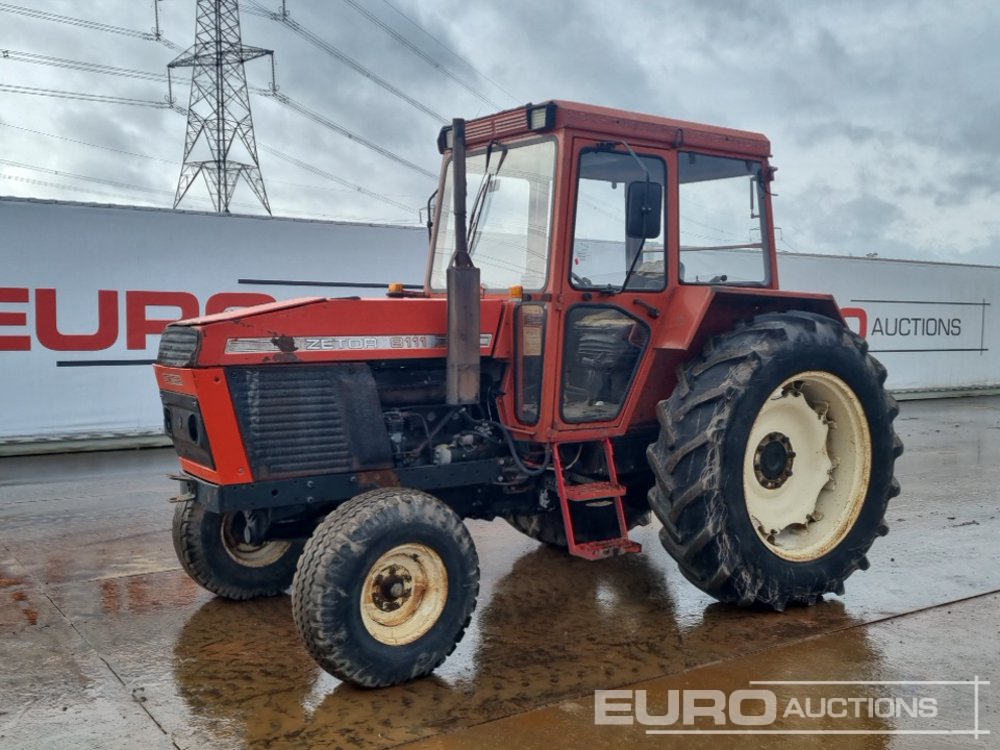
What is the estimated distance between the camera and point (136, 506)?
739 cm

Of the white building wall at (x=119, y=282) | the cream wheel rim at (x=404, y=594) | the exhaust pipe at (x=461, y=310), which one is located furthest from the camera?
the white building wall at (x=119, y=282)

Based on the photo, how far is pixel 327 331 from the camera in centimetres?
425

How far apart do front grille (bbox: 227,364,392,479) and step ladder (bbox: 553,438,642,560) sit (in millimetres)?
912

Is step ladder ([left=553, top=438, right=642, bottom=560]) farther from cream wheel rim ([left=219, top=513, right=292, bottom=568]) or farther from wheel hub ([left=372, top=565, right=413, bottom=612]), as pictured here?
cream wheel rim ([left=219, top=513, right=292, bottom=568])

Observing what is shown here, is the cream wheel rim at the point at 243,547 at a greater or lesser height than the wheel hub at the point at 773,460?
lesser

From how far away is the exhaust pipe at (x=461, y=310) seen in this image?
169 inches

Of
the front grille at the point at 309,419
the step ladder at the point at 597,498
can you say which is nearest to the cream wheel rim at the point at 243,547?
the front grille at the point at 309,419

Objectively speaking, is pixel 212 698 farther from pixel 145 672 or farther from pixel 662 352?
pixel 662 352

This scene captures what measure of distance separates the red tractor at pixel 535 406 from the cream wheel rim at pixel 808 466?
0.01 m

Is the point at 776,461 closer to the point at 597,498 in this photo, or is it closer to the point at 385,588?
the point at 597,498

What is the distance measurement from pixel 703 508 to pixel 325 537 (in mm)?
1746

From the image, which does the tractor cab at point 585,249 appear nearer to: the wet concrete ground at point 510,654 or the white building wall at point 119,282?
the wet concrete ground at point 510,654

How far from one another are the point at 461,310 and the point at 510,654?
5.09ft

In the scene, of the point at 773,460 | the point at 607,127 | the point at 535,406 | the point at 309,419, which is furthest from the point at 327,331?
the point at 773,460
